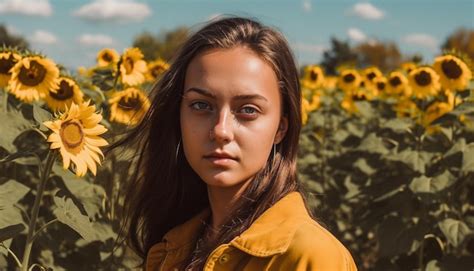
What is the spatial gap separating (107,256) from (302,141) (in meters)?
2.52

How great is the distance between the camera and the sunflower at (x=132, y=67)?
13.6 feet

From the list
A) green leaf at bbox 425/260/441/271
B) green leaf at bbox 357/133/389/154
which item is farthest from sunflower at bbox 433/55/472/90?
green leaf at bbox 425/260/441/271

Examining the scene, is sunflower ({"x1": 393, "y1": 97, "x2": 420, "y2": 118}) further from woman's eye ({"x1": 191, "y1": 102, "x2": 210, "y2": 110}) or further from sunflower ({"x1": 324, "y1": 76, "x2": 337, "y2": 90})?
woman's eye ({"x1": 191, "y1": 102, "x2": 210, "y2": 110})

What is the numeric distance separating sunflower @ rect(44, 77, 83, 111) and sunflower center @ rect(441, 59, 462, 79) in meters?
2.22

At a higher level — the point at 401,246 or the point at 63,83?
the point at 63,83

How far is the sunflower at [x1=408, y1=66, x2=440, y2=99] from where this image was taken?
472cm

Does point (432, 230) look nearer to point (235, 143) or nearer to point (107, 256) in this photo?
point (107, 256)

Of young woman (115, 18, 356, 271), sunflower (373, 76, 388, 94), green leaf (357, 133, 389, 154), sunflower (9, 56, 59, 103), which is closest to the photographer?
young woman (115, 18, 356, 271)

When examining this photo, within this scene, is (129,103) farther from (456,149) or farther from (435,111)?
(435,111)

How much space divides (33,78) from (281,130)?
73.1 inches

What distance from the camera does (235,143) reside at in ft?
5.87

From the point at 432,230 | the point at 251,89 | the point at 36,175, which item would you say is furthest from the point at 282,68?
the point at 432,230

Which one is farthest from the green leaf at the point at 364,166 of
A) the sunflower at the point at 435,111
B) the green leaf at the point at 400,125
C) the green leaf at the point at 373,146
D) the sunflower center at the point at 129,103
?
the sunflower center at the point at 129,103

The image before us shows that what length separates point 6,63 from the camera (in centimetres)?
355
